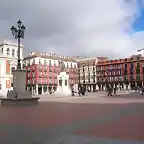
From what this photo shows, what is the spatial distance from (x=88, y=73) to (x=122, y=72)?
1530cm

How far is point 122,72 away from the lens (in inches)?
3888

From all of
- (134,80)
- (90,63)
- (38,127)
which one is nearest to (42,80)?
(90,63)

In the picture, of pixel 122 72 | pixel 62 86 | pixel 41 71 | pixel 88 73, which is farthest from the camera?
pixel 88 73

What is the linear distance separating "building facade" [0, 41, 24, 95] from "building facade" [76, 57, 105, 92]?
1698 inches

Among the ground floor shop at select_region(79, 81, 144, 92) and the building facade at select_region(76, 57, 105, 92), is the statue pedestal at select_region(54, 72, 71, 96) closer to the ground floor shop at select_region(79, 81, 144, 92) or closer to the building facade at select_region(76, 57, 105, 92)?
the ground floor shop at select_region(79, 81, 144, 92)

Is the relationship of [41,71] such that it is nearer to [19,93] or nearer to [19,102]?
[19,93]

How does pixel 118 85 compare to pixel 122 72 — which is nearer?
pixel 118 85

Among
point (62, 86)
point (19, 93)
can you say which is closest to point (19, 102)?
point (19, 93)

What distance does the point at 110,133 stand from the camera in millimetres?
6621

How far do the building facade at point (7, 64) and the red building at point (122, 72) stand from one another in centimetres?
4137

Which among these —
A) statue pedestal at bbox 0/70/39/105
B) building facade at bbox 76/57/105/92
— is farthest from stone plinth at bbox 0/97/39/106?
building facade at bbox 76/57/105/92

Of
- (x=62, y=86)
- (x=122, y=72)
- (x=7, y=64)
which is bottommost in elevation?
(x=62, y=86)

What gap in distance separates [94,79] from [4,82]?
171 feet

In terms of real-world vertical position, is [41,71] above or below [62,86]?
above
